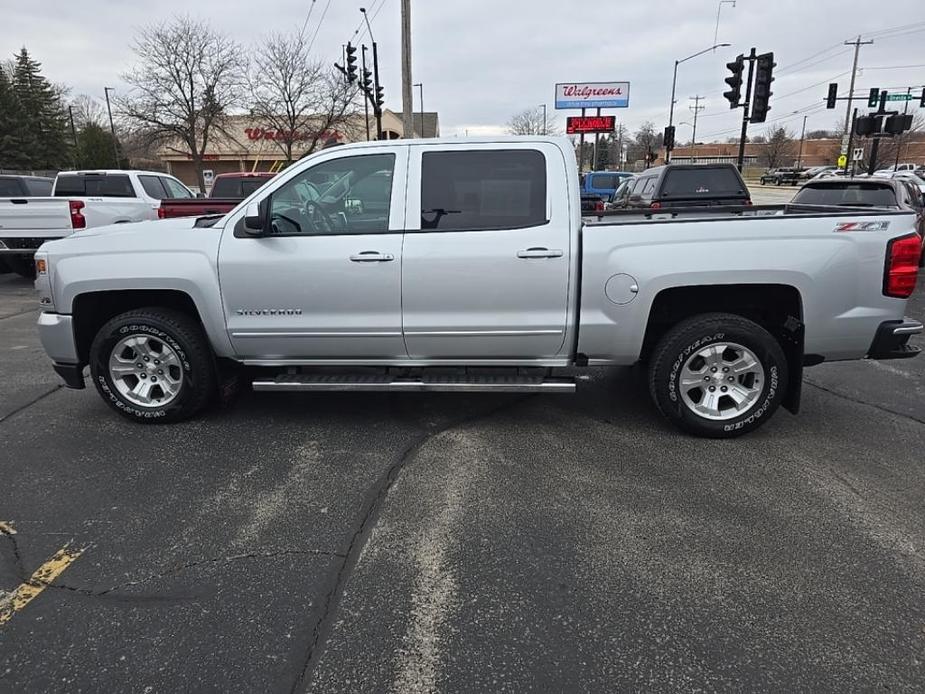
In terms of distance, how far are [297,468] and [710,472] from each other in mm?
2595

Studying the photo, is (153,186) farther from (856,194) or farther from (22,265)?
(856,194)

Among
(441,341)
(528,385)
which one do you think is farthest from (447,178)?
(528,385)

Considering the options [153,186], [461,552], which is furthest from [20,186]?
[461,552]

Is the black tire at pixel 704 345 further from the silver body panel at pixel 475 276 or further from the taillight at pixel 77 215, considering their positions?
the taillight at pixel 77 215

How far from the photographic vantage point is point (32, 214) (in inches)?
429

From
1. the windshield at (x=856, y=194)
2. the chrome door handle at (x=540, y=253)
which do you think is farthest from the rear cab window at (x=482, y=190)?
the windshield at (x=856, y=194)

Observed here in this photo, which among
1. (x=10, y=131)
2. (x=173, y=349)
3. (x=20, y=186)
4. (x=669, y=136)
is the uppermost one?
(x=10, y=131)

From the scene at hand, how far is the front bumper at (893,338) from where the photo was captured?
4078mm

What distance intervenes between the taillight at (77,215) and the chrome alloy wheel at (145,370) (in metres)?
7.84

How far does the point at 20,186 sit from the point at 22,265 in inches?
77.0

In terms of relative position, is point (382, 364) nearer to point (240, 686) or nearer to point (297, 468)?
point (297, 468)

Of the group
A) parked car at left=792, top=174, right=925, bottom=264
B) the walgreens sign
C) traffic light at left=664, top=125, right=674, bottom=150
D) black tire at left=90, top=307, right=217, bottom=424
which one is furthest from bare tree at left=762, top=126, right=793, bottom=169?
black tire at left=90, top=307, right=217, bottom=424

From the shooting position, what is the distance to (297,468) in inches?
159

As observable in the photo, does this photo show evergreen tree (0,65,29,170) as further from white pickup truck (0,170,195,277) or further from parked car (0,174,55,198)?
white pickup truck (0,170,195,277)
